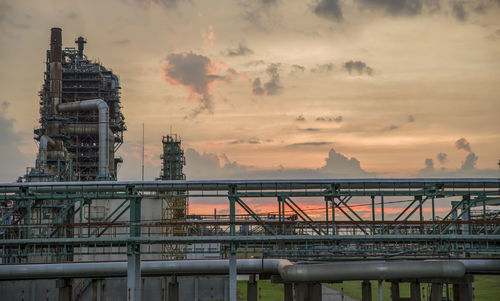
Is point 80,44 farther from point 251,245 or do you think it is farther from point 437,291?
point 437,291

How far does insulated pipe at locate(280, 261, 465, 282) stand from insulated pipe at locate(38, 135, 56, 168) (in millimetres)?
40283

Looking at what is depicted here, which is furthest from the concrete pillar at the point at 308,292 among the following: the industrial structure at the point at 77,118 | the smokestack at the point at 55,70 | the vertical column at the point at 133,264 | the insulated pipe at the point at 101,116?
the smokestack at the point at 55,70

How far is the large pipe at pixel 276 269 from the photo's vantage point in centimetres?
3353

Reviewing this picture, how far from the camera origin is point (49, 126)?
235 ft

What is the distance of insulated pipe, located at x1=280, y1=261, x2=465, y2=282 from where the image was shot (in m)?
A: 33.4

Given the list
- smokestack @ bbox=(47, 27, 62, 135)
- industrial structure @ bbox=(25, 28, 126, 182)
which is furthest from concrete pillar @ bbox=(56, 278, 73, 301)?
smokestack @ bbox=(47, 27, 62, 135)

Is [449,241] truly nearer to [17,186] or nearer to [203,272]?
[203,272]

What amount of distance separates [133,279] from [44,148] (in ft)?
123

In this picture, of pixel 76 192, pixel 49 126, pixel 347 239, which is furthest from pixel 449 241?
pixel 49 126

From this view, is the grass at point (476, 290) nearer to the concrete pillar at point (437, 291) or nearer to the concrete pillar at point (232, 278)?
the concrete pillar at point (437, 291)

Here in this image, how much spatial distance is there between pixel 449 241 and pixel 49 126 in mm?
50902

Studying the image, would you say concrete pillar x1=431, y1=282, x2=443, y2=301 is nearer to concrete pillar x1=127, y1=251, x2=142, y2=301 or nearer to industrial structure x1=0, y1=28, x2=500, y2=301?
industrial structure x1=0, y1=28, x2=500, y2=301

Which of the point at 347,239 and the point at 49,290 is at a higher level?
the point at 347,239

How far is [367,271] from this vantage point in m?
33.7
